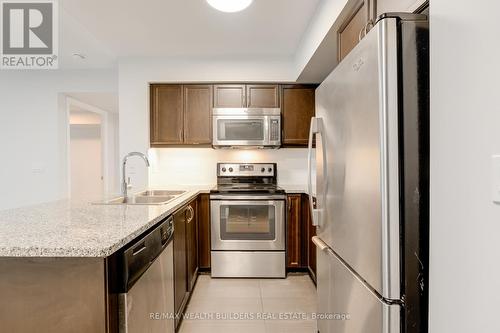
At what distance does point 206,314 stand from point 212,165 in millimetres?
1836

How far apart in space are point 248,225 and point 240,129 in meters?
1.07

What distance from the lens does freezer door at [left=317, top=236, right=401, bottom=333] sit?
98cm

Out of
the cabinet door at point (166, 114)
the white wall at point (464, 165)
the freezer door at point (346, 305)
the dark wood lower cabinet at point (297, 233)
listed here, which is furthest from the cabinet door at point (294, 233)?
the white wall at point (464, 165)

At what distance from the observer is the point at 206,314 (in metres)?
2.32

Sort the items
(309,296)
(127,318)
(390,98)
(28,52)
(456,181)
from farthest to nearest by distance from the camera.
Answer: (28,52) → (309,296) → (127,318) → (390,98) → (456,181)

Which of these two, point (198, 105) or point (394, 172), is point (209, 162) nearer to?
point (198, 105)

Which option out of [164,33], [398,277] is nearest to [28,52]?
[164,33]

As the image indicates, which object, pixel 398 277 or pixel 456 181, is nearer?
pixel 456 181

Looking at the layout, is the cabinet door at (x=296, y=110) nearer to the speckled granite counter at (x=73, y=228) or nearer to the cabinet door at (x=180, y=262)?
the cabinet door at (x=180, y=262)

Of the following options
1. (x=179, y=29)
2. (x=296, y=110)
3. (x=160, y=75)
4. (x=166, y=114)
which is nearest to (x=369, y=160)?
(x=179, y=29)

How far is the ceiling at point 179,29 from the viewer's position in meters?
2.30

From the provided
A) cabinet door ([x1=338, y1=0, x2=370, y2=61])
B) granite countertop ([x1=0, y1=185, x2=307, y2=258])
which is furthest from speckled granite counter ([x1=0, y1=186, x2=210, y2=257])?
cabinet door ([x1=338, y1=0, x2=370, y2=61])

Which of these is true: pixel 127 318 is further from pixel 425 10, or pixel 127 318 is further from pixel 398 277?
pixel 425 10

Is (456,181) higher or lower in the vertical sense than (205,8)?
lower
